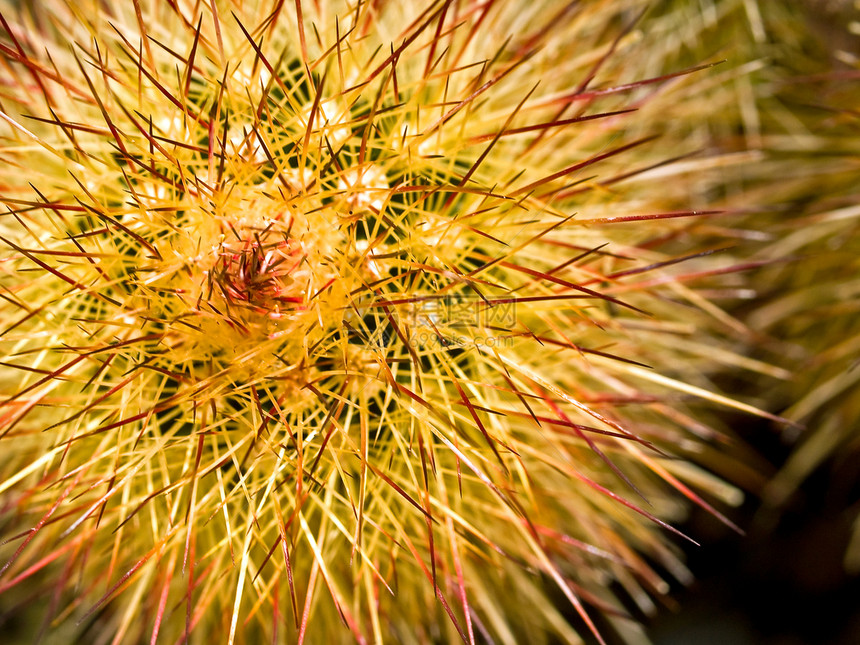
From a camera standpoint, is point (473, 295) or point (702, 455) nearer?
point (473, 295)

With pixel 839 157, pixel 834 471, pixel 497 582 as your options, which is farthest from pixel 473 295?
pixel 834 471

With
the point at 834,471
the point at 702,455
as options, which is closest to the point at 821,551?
the point at 834,471

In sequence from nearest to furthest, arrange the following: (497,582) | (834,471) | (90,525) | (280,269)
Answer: (280,269) < (90,525) < (497,582) < (834,471)

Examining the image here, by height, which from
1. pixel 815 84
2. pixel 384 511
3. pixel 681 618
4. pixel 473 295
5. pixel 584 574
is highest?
pixel 815 84

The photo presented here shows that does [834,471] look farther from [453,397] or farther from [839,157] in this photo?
[453,397]

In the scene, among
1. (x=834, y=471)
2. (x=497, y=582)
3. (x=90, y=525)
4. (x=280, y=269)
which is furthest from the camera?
(x=834, y=471)

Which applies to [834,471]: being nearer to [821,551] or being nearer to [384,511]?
[821,551]

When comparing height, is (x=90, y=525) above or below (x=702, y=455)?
above
